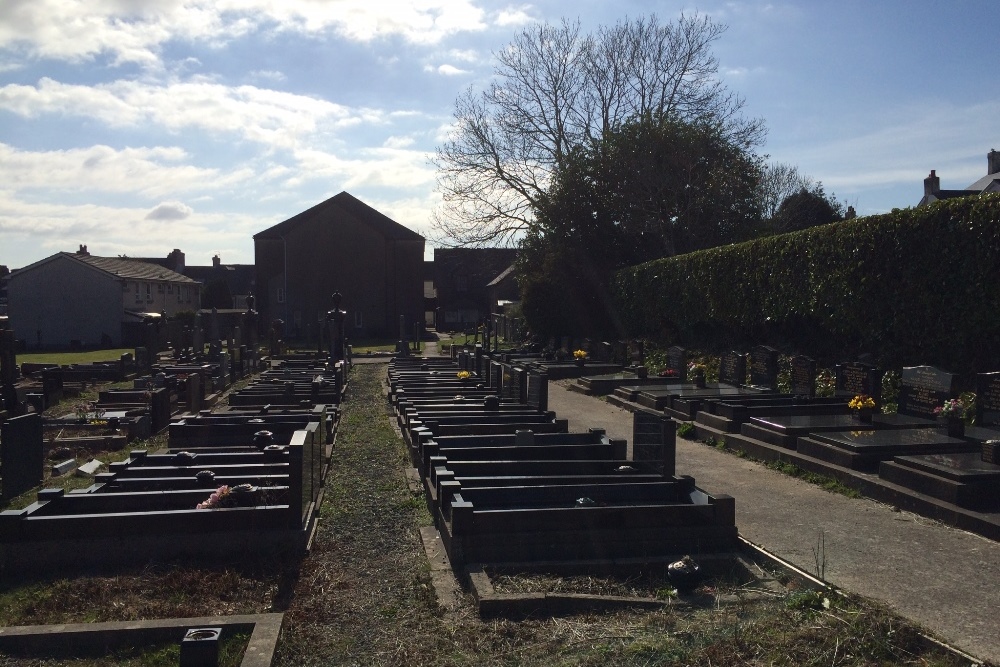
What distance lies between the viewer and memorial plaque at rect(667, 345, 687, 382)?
1916 cm

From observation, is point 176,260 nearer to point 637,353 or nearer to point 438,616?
point 637,353

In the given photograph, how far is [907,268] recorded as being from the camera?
46.4 feet

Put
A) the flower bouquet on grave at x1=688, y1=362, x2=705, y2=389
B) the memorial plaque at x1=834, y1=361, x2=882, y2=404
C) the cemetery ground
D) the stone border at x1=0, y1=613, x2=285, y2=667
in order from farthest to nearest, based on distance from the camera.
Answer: the flower bouquet on grave at x1=688, y1=362, x2=705, y2=389
the memorial plaque at x1=834, y1=361, x2=882, y2=404
the stone border at x1=0, y1=613, x2=285, y2=667
the cemetery ground

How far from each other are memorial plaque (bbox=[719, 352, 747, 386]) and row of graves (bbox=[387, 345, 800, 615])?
8.13m

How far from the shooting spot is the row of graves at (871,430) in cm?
791

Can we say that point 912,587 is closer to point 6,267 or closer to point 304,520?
point 304,520

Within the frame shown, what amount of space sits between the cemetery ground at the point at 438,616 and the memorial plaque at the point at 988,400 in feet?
21.2

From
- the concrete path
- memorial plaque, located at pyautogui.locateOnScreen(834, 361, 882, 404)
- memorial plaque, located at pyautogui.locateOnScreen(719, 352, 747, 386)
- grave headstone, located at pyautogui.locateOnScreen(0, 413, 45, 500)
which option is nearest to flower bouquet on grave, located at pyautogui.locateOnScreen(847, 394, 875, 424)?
memorial plaque, located at pyautogui.locateOnScreen(834, 361, 882, 404)

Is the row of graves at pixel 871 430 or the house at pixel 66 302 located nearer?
the row of graves at pixel 871 430

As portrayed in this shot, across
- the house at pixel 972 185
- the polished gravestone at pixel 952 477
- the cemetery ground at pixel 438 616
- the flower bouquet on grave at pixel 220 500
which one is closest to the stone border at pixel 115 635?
the cemetery ground at pixel 438 616

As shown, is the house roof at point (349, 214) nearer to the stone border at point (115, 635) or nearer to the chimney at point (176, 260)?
the chimney at point (176, 260)

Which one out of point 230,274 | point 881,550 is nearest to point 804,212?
point 881,550

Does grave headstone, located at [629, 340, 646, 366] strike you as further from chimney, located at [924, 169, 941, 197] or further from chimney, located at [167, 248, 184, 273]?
chimney, located at [167, 248, 184, 273]

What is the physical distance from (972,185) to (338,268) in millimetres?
35749
